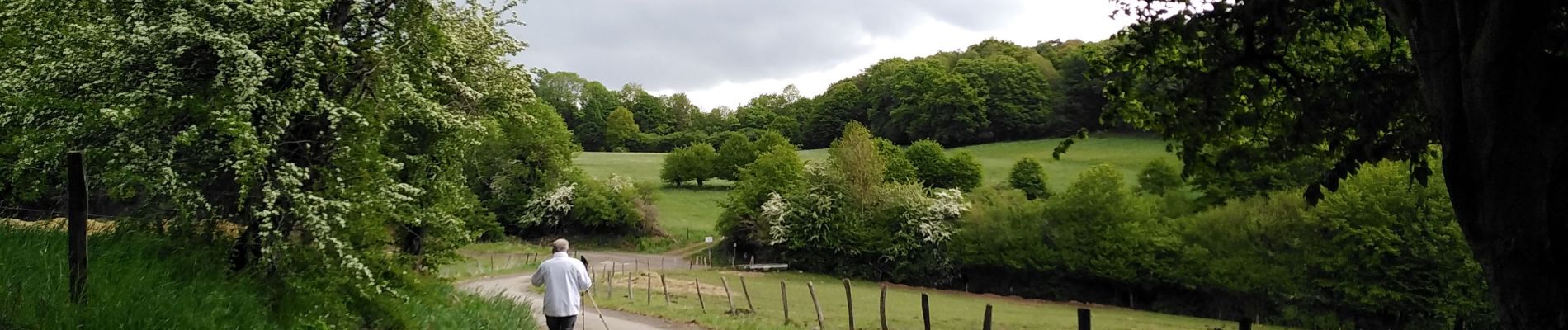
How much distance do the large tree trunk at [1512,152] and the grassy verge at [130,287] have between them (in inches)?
337

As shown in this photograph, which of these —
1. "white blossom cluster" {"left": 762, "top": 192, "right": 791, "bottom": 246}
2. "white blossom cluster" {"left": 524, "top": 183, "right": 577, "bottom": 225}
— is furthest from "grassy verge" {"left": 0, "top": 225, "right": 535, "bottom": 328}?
"white blossom cluster" {"left": 524, "top": 183, "right": 577, "bottom": 225}

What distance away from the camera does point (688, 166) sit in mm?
85875

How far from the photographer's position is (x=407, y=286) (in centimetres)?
996

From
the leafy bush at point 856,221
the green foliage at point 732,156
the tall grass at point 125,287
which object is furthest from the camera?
the green foliage at point 732,156

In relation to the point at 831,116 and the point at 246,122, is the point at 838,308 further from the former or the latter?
the point at 831,116

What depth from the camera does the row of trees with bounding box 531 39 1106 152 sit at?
10150 centimetres

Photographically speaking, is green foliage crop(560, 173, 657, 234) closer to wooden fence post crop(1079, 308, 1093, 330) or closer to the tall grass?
wooden fence post crop(1079, 308, 1093, 330)

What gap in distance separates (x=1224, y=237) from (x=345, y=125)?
39482 millimetres

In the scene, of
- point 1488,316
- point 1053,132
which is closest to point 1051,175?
point 1053,132

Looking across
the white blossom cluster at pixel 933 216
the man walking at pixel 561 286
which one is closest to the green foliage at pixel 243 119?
the man walking at pixel 561 286

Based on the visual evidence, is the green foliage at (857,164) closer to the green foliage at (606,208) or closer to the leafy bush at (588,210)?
the green foliage at (606,208)

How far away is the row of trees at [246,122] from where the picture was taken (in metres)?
7.67

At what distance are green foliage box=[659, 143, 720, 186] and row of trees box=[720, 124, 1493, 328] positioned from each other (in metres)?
25.7

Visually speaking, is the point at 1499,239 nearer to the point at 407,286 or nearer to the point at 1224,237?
the point at 407,286
